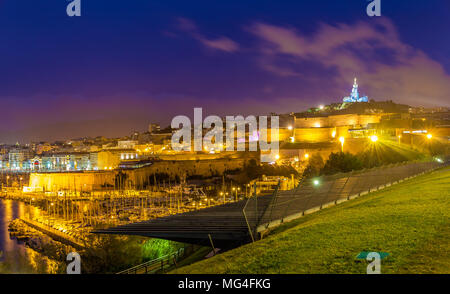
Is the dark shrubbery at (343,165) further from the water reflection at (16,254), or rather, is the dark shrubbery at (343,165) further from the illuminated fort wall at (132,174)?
the illuminated fort wall at (132,174)

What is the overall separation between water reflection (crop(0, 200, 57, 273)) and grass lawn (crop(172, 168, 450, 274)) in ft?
24.5

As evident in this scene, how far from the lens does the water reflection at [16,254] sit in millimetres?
13188

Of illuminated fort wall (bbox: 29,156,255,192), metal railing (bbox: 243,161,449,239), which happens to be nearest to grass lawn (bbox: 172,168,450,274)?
metal railing (bbox: 243,161,449,239)

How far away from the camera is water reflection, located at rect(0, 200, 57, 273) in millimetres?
13188

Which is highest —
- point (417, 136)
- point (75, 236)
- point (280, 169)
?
point (417, 136)

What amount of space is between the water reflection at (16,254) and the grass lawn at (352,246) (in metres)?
7.46

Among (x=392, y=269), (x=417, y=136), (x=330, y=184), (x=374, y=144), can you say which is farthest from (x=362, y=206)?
(x=417, y=136)

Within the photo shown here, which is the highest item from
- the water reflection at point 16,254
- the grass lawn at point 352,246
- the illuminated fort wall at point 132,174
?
the grass lawn at point 352,246

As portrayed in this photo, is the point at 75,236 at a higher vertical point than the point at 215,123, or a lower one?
lower

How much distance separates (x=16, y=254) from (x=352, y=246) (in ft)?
63.0

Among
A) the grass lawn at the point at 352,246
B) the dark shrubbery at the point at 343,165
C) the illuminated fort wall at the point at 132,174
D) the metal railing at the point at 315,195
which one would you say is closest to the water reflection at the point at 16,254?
the illuminated fort wall at the point at 132,174

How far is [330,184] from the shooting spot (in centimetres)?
955
